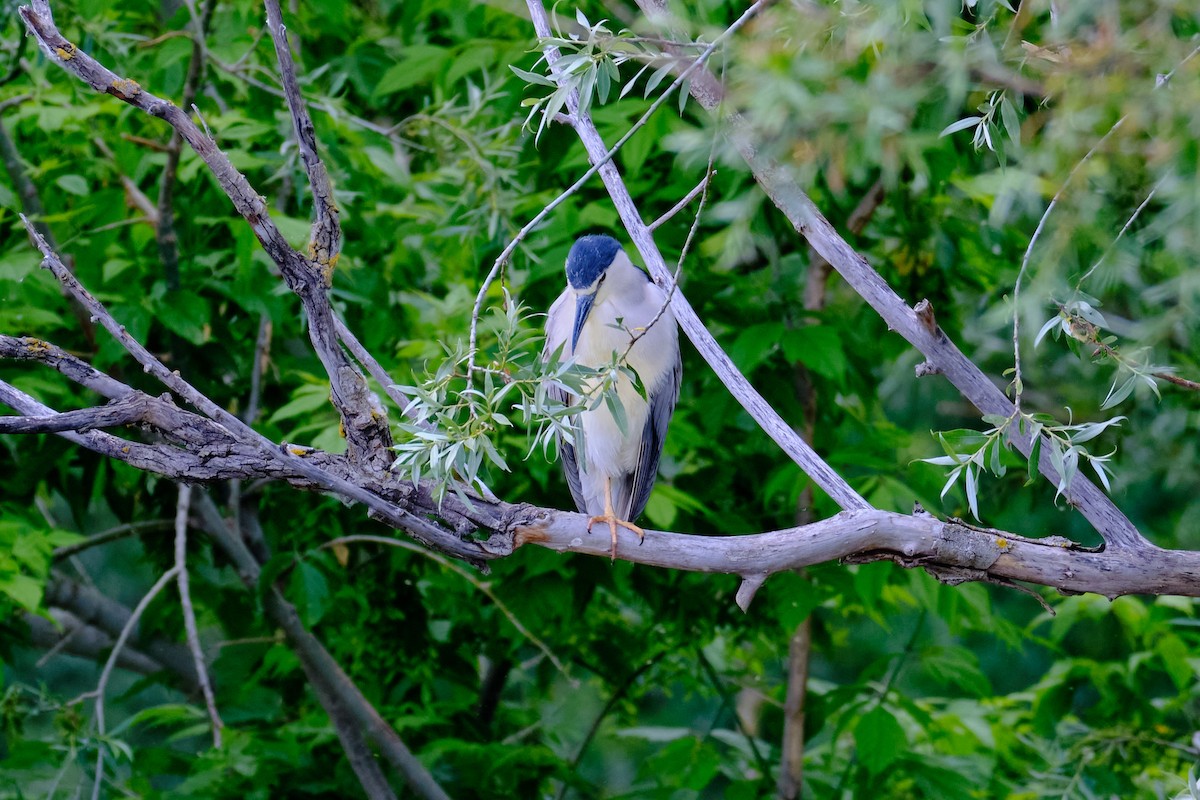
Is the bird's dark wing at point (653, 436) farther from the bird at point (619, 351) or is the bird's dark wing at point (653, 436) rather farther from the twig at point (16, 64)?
the twig at point (16, 64)

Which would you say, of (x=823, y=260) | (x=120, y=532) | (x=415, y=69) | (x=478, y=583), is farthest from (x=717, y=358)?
(x=120, y=532)

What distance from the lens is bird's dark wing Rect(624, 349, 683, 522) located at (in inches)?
119

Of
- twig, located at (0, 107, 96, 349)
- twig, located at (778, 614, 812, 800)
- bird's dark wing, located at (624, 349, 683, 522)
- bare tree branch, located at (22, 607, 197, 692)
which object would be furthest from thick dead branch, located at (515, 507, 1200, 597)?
bare tree branch, located at (22, 607, 197, 692)

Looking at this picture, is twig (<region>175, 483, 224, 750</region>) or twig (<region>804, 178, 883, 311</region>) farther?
twig (<region>804, 178, 883, 311</region>)

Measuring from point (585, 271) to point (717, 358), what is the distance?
79 centimetres

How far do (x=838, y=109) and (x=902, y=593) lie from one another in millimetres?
3100

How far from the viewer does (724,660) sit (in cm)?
448

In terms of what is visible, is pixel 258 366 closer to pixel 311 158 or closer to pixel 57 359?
pixel 57 359

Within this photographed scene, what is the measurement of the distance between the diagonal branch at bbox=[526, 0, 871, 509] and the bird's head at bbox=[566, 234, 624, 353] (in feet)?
1.86

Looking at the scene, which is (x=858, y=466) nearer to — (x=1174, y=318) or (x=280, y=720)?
(x=1174, y=318)

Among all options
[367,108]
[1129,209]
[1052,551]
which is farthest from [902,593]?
[367,108]

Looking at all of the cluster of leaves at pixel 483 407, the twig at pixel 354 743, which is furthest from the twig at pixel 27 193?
the cluster of leaves at pixel 483 407

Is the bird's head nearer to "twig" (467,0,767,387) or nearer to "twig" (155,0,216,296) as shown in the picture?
"twig" (467,0,767,387)

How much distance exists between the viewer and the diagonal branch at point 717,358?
194 cm
